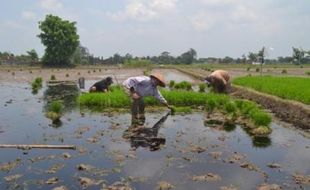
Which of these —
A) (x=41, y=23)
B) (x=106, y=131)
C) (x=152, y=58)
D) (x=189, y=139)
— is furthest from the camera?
(x=152, y=58)

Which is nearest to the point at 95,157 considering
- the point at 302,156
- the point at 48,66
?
the point at 302,156

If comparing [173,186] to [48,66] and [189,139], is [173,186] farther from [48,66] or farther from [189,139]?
[48,66]

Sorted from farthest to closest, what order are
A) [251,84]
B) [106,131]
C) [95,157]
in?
1. [251,84]
2. [106,131]
3. [95,157]

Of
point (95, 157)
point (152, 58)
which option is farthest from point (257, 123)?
point (152, 58)

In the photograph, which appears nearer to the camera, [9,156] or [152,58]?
[9,156]

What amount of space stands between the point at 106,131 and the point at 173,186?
162 inches

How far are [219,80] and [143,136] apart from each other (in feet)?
26.0

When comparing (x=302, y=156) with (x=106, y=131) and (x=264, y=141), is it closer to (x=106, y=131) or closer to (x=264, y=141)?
(x=264, y=141)

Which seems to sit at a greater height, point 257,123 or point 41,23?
point 41,23

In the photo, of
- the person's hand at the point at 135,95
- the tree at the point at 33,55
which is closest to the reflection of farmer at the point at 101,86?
the person's hand at the point at 135,95

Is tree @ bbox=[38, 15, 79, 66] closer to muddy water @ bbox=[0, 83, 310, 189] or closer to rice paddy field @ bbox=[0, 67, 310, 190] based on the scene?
rice paddy field @ bbox=[0, 67, 310, 190]

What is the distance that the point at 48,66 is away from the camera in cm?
5947

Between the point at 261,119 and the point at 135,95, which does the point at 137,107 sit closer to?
the point at 135,95

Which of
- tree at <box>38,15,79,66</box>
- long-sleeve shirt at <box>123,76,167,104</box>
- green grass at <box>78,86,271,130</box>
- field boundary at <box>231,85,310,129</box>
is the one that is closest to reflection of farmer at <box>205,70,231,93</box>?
field boundary at <box>231,85,310,129</box>
